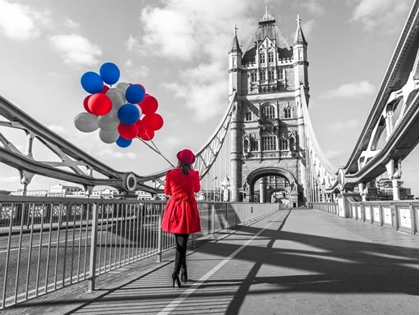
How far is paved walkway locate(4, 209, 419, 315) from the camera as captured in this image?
2801 millimetres

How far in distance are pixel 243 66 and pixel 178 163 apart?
159 ft

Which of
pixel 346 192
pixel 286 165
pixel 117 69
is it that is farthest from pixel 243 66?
pixel 117 69

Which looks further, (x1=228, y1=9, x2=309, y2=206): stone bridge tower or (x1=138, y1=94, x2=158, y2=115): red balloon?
(x1=228, y1=9, x2=309, y2=206): stone bridge tower

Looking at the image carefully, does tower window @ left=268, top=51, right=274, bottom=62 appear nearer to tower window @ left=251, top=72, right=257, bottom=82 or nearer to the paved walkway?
tower window @ left=251, top=72, right=257, bottom=82

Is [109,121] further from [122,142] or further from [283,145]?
[283,145]

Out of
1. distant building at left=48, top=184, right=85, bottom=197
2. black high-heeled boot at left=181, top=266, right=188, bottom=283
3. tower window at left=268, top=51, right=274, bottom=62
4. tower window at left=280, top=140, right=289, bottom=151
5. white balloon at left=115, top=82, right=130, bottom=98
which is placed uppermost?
tower window at left=268, top=51, right=274, bottom=62

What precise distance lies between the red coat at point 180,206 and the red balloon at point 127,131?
5.07 feet

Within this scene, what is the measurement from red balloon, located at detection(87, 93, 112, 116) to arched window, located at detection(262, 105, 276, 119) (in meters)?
43.8

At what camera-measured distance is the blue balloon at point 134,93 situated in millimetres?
4781

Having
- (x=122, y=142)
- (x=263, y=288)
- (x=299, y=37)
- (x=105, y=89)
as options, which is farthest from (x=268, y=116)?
(x=263, y=288)

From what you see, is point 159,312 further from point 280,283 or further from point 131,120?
point 131,120

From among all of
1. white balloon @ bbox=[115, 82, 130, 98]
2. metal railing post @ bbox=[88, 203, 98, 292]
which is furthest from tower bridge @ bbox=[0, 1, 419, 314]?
white balloon @ bbox=[115, 82, 130, 98]

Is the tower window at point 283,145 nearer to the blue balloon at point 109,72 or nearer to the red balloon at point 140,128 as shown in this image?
the red balloon at point 140,128

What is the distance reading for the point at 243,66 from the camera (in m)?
49.9
